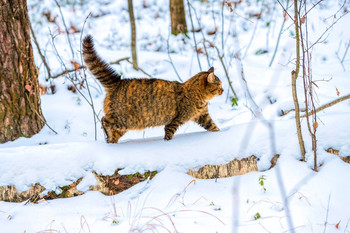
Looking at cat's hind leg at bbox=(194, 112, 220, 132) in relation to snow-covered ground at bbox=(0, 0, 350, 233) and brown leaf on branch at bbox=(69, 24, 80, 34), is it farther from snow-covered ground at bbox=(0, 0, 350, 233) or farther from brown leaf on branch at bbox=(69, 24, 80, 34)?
brown leaf on branch at bbox=(69, 24, 80, 34)

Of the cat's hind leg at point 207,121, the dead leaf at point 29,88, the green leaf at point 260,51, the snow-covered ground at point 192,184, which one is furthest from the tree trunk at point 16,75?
the green leaf at point 260,51

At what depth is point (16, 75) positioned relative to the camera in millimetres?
4148

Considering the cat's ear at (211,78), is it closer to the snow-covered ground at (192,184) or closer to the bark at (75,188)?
the snow-covered ground at (192,184)

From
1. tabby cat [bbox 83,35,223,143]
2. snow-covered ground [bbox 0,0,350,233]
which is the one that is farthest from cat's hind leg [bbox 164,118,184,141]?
snow-covered ground [bbox 0,0,350,233]

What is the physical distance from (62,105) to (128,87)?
237 cm

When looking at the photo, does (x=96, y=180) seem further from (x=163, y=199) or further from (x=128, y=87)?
(x=128, y=87)

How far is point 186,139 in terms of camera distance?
3.57 meters

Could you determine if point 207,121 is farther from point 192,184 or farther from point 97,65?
point 97,65

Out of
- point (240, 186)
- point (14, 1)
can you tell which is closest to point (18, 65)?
point (14, 1)

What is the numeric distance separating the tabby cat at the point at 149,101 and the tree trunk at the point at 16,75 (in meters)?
1.03

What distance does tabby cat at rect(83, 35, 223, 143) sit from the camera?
375cm

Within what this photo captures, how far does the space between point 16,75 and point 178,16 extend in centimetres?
525

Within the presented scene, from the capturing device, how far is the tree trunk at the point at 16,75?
13.3ft

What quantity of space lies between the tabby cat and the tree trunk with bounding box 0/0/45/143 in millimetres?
1029
